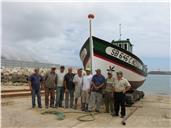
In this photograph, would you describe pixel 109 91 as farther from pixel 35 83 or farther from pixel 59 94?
pixel 35 83

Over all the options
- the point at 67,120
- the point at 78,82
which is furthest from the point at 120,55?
the point at 67,120

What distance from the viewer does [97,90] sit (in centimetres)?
1063

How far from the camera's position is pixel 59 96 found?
11.2 metres

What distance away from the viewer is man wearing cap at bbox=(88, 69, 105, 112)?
10.6 m

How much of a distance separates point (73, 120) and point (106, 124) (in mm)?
971

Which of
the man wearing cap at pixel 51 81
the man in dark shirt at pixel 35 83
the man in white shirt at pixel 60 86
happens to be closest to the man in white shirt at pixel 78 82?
the man in white shirt at pixel 60 86

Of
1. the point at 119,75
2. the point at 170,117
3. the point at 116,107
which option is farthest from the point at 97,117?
the point at 170,117

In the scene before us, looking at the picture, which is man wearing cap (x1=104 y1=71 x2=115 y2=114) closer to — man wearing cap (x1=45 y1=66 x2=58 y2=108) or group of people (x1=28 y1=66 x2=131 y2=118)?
group of people (x1=28 y1=66 x2=131 y2=118)

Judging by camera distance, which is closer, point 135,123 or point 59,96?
point 135,123

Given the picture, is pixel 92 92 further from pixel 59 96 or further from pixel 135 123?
pixel 135 123

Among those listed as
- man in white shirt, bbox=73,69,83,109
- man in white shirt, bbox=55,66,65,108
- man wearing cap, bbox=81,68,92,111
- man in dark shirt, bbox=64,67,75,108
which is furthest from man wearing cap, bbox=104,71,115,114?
man in white shirt, bbox=55,66,65,108

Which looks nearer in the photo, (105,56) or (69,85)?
(69,85)

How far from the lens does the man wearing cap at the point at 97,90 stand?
1057 cm

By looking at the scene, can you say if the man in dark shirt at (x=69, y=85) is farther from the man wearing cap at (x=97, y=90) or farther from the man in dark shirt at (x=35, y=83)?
the man in dark shirt at (x=35, y=83)
